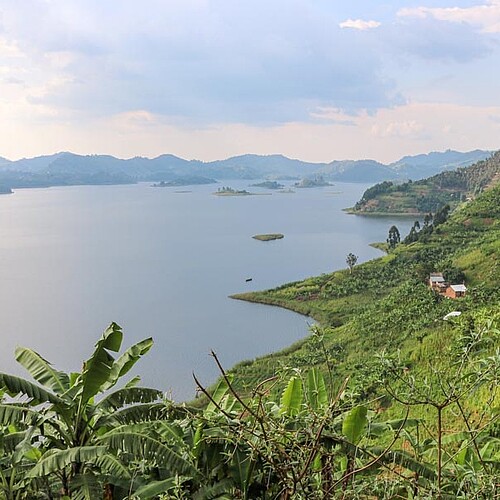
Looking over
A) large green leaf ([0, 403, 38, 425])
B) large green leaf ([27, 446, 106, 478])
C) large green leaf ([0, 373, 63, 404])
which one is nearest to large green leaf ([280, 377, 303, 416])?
large green leaf ([27, 446, 106, 478])

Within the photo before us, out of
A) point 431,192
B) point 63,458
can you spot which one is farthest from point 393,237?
point 63,458

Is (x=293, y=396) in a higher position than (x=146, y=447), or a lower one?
higher

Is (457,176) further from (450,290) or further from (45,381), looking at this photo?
(45,381)

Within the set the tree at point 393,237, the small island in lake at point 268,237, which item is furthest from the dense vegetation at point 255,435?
the small island in lake at point 268,237

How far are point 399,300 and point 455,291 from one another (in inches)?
80.4

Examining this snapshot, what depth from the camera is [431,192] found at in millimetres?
66312

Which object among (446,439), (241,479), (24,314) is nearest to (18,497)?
(241,479)

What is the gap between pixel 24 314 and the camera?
76.4 feet

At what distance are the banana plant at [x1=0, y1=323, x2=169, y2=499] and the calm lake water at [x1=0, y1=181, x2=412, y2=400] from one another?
21.0 feet

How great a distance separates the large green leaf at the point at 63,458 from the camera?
2400mm

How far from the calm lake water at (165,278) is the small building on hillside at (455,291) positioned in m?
5.91

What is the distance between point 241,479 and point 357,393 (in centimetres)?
74

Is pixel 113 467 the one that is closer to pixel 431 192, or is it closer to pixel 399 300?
pixel 399 300

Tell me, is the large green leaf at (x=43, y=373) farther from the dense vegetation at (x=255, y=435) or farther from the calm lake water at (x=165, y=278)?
the calm lake water at (x=165, y=278)
